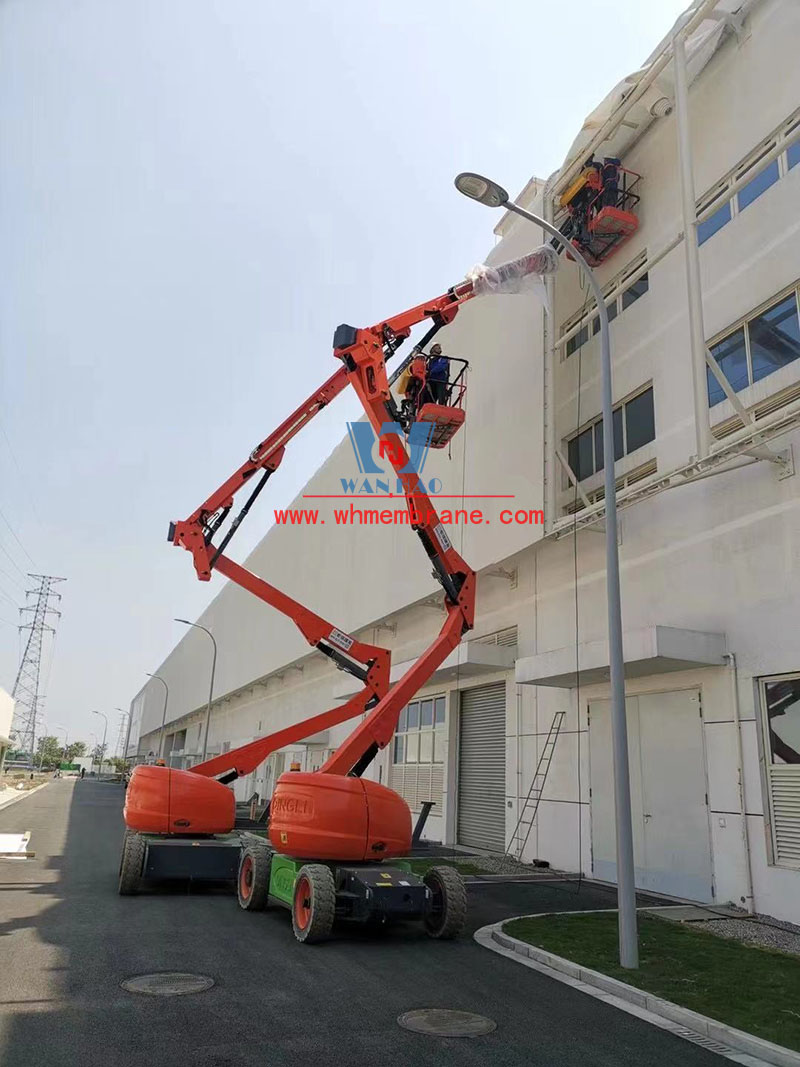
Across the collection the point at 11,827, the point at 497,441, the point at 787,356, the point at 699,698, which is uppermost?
the point at 497,441

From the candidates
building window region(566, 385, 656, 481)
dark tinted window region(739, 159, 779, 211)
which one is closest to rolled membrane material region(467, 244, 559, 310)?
building window region(566, 385, 656, 481)

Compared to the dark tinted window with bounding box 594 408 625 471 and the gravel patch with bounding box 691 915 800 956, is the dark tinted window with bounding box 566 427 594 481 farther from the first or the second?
the gravel patch with bounding box 691 915 800 956

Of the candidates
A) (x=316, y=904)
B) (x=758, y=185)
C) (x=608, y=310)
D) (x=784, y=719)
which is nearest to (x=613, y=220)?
(x=608, y=310)

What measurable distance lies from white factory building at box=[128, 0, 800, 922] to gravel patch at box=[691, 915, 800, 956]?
0.32 m

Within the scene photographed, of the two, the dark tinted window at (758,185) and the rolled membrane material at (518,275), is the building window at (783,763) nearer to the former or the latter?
the dark tinted window at (758,185)

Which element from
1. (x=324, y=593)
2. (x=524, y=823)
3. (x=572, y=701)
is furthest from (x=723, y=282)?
(x=324, y=593)

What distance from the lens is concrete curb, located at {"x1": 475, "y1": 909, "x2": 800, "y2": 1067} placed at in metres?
5.88

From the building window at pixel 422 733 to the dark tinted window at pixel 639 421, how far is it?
1084cm

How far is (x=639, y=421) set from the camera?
54.3ft

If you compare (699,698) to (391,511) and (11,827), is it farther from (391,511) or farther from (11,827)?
(11,827)

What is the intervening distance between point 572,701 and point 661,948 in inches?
309

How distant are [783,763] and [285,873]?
7.63 meters

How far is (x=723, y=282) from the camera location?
1433 centimetres

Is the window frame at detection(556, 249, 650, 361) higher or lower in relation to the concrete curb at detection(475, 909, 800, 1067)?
higher
